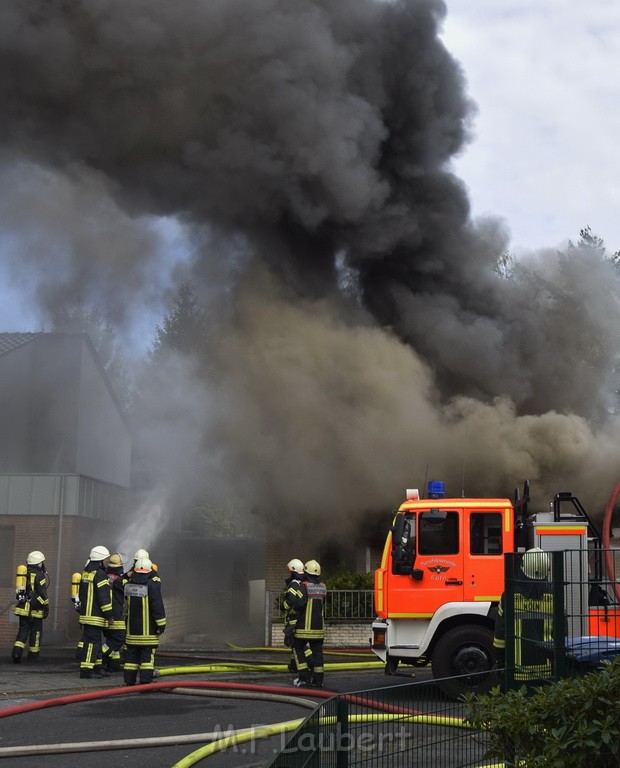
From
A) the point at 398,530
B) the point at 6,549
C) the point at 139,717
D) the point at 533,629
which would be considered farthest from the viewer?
the point at 6,549

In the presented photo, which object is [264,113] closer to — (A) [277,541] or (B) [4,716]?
(A) [277,541]

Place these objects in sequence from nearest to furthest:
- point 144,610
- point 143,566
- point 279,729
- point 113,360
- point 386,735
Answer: point 386,735 < point 279,729 < point 144,610 < point 143,566 < point 113,360

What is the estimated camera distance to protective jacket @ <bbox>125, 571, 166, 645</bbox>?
11031mm

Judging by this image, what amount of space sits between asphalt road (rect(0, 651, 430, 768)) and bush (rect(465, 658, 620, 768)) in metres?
2.61

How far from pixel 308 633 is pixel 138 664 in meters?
1.95

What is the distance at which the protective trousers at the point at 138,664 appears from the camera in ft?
36.1

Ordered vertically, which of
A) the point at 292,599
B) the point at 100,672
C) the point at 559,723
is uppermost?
the point at 292,599

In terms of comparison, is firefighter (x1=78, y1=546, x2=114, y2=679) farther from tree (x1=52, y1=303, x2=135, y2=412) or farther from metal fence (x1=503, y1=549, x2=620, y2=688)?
tree (x1=52, y1=303, x2=135, y2=412)

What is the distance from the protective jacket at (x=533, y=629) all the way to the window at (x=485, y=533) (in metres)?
3.78

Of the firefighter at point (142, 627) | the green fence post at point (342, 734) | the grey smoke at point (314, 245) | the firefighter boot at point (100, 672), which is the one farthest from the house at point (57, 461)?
the green fence post at point (342, 734)

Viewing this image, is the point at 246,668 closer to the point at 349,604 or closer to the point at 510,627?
the point at 349,604

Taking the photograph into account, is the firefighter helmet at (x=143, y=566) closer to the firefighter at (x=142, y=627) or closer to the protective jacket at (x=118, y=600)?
the firefighter at (x=142, y=627)

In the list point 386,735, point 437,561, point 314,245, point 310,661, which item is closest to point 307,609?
point 310,661

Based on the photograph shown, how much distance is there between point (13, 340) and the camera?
81.8 feet
